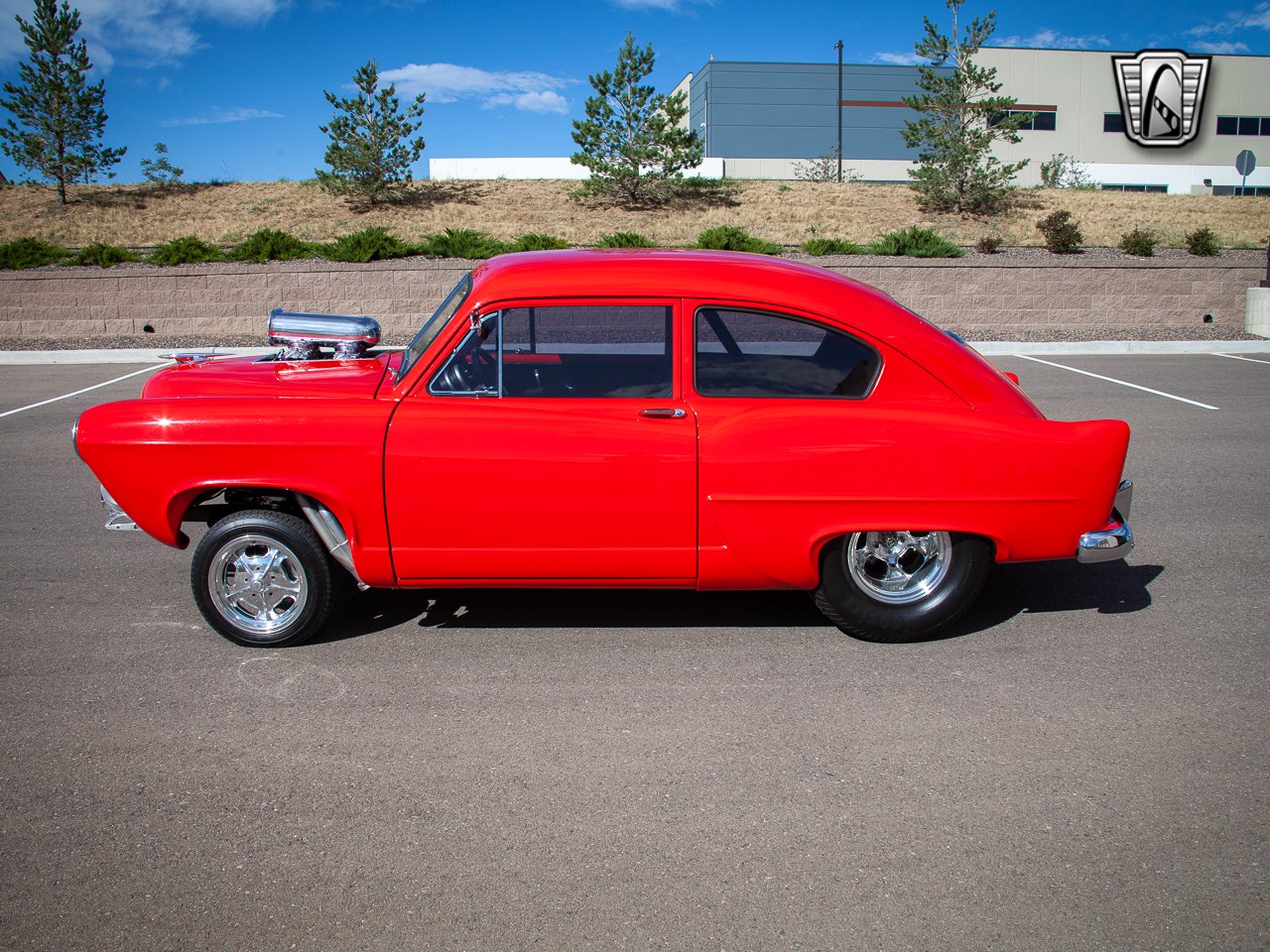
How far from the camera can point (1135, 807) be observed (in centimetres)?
333

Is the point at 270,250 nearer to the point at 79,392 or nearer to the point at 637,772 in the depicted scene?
the point at 79,392

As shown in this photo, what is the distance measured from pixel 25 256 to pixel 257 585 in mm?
20539

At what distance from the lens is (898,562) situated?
459 centimetres

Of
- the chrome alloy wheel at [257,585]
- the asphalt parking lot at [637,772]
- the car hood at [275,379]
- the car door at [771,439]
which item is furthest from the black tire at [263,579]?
the car door at [771,439]

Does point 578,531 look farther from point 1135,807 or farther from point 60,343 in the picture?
point 60,343

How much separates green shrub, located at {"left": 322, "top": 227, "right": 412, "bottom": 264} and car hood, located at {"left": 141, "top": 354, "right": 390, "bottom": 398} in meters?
16.1

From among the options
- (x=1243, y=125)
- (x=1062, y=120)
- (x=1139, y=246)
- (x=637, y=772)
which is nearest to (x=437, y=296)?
(x=1139, y=246)

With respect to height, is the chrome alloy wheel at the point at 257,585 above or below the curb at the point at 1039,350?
below

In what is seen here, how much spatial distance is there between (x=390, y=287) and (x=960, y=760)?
702 inches

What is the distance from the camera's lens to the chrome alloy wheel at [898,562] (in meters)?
4.53

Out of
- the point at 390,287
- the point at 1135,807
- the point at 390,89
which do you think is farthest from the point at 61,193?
the point at 1135,807

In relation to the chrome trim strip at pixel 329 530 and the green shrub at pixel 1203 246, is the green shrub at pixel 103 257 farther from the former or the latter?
the green shrub at pixel 1203 246

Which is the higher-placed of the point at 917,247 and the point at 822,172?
the point at 822,172

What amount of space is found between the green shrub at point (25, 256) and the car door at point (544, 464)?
20414 mm
